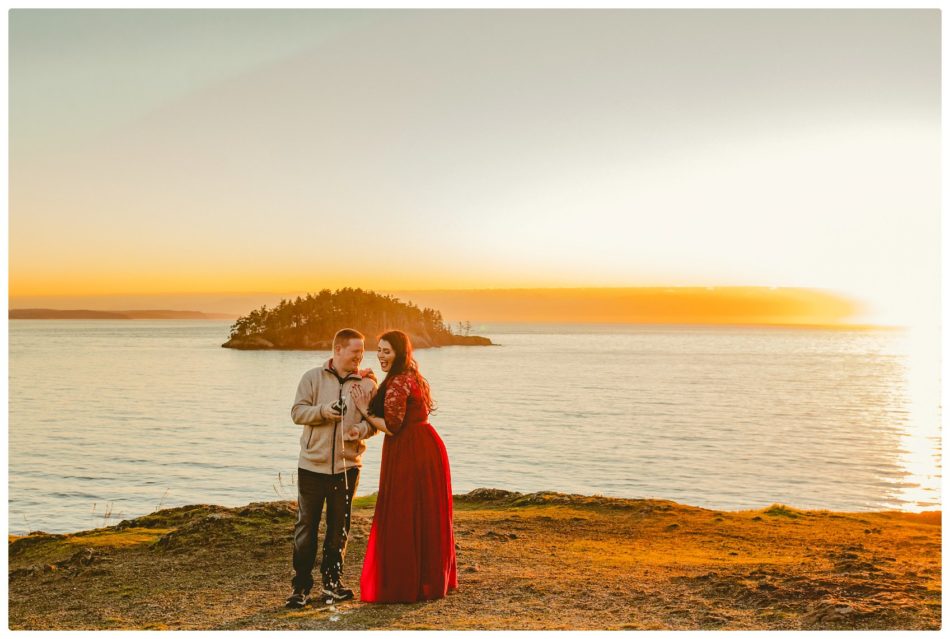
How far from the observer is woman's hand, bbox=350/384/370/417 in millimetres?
7191

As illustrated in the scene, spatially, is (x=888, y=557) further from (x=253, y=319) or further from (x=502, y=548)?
(x=253, y=319)

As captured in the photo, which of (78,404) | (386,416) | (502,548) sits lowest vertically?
(78,404)

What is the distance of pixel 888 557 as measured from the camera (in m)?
9.88

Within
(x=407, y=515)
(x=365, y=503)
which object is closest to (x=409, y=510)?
(x=407, y=515)

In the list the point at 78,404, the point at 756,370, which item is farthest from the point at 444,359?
the point at 78,404

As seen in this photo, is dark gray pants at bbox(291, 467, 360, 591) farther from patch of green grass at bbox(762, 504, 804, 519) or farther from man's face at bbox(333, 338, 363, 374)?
patch of green grass at bbox(762, 504, 804, 519)

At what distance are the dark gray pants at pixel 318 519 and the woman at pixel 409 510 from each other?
1.09 ft

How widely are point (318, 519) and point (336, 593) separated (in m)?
0.81

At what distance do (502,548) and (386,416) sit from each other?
3.89 metres

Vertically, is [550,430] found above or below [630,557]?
below

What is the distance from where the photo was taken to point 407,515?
7609 millimetres

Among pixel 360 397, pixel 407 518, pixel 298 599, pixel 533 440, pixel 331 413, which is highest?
pixel 360 397

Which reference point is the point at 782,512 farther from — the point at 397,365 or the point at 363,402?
the point at 363,402

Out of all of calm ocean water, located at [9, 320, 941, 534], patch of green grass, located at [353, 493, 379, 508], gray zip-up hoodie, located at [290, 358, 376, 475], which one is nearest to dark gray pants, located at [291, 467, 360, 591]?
gray zip-up hoodie, located at [290, 358, 376, 475]
